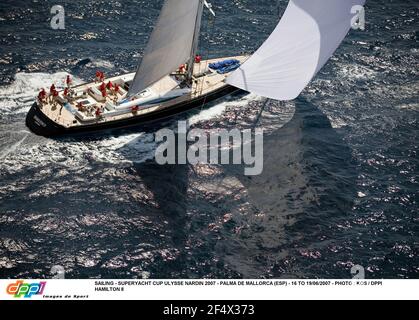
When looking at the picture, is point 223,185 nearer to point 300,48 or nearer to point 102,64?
point 300,48

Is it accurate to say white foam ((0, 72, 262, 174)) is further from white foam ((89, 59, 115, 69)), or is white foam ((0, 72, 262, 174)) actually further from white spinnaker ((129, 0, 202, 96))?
white foam ((89, 59, 115, 69))

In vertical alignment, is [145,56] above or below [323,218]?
above

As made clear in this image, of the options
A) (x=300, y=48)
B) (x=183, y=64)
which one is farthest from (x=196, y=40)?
(x=300, y=48)

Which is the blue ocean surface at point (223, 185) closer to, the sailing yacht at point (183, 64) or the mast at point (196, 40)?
the sailing yacht at point (183, 64)

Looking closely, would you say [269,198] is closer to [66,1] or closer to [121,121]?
[121,121]

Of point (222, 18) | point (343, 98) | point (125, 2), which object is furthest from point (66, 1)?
point (343, 98)
